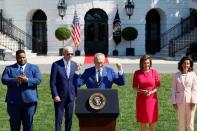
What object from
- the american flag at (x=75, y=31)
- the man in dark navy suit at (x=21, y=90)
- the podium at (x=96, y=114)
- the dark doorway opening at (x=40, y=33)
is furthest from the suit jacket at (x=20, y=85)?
the dark doorway opening at (x=40, y=33)

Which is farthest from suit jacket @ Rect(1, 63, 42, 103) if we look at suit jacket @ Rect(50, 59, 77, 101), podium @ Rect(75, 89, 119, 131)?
podium @ Rect(75, 89, 119, 131)

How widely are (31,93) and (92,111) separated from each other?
1.62m

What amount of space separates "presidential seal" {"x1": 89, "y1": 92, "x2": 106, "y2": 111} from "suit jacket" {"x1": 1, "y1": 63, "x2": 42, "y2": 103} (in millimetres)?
1463

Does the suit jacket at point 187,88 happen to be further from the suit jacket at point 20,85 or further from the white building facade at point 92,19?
the white building facade at point 92,19

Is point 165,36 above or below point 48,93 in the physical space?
above

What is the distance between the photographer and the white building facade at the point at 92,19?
117 ft

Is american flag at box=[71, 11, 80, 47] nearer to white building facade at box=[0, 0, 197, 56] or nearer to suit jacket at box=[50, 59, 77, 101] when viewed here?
white building facade at box=[0, 0, 197, 56]

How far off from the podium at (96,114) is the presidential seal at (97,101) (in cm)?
3

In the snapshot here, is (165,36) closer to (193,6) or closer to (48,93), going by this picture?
(193,6)

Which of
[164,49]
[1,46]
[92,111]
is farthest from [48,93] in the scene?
[164,49]

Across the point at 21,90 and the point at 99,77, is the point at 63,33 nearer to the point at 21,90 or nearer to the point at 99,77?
the point at 21,90

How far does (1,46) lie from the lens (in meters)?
33.0

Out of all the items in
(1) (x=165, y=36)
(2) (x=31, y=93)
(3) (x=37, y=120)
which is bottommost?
(3) (x=37, y=120)

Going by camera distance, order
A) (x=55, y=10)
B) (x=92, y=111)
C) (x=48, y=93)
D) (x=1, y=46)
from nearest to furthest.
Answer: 1. (x=92, y=111)
2. (x=48, y=93)
3. (x=1, y=46)
4. (x=55, y=10)
